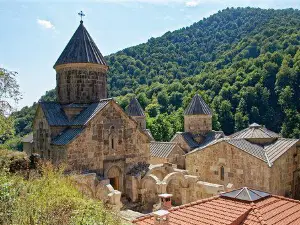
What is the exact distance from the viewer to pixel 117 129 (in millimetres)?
14969

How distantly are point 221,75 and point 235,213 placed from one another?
61287 millimetres

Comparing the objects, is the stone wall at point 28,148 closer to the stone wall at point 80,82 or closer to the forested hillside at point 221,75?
the forested hillside at point 221,75

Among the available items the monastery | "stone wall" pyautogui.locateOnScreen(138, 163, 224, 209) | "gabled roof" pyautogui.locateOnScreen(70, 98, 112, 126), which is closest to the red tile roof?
the monastery

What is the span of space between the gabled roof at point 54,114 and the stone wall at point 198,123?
1019 centimetres

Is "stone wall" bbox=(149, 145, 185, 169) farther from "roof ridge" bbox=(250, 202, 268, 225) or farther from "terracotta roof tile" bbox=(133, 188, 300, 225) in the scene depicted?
"roof ridge" bbox=(250, 202, 268, 225)

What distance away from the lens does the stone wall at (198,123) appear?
22.5 metres

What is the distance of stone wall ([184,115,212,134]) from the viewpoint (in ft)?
73.7

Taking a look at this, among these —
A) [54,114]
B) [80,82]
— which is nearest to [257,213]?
[54,114]

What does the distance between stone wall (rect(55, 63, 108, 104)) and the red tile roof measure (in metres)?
9.18

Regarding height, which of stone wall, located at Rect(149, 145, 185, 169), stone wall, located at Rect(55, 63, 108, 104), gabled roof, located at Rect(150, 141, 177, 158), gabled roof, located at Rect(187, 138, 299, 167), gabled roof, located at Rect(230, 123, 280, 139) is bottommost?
stone wall, located at Rect(149, 145, 185, 169)

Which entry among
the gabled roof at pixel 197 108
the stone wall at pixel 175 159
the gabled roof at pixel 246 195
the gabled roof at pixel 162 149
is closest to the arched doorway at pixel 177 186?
the stone wall at pixel 175 159

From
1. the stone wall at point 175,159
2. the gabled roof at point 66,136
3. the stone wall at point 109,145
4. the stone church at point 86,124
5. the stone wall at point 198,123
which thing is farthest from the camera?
the stone wall at point 198,123

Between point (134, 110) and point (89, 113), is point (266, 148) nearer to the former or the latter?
point (89, 113)

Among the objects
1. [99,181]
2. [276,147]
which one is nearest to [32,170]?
[99,181]
